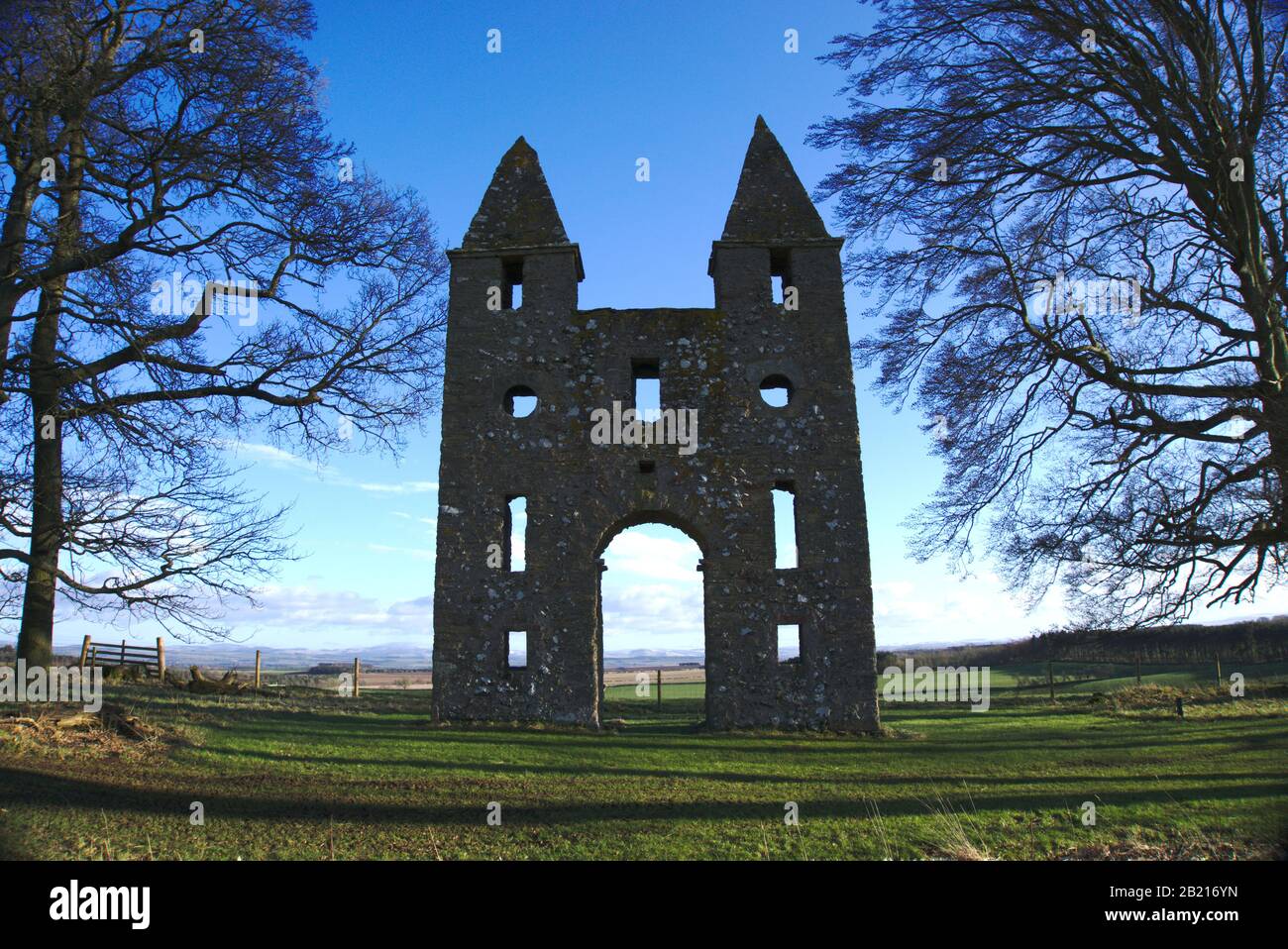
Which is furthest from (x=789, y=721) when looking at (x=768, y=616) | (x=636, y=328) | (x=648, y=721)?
(x=636, y=328)

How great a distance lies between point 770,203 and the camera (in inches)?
765

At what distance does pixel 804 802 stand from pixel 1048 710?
17.0 m

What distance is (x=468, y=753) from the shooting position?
12.7 meters

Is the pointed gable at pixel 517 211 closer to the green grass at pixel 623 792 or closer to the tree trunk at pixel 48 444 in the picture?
the tree trunk at pixel 48 444

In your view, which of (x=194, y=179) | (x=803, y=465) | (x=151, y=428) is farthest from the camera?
(x=803, y=465)

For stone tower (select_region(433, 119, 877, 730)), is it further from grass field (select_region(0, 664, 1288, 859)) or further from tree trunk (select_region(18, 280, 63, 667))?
tree trunk (select_region(18, 280, 63, 667))

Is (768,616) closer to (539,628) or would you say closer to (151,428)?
(539,628)

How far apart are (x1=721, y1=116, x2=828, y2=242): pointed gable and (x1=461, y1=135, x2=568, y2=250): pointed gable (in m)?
4.41

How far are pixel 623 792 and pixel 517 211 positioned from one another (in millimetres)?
14506

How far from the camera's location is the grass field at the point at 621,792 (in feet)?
24.6

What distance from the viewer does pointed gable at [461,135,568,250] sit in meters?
18.8

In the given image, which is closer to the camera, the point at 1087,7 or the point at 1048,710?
the point at 1087,7

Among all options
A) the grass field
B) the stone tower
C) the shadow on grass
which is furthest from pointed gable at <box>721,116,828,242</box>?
the shadow on grass

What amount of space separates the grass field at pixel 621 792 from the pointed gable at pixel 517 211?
11.4 metres
